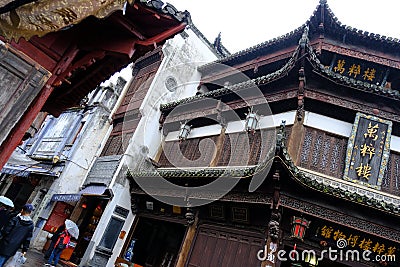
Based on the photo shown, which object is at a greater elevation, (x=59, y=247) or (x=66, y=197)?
(x=66, y=197)

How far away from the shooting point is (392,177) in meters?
8.25

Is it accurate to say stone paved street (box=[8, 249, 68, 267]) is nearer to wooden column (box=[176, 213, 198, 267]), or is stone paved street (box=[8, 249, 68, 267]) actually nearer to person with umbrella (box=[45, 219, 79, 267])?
person with umbrella (box=[45, 219, 79, 267])

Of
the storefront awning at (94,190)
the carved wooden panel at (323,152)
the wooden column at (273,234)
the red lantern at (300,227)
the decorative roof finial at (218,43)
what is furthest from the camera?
the decorative roof finial at (218,43)

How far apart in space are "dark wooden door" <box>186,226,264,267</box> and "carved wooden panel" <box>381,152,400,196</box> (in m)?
3.78

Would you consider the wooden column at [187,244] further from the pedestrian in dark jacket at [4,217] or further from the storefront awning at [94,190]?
the pedestrian in dark jacket at [4,217]

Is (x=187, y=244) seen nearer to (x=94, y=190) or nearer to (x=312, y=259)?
(x=312, y=259)

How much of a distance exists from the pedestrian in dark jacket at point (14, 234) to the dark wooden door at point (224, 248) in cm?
511

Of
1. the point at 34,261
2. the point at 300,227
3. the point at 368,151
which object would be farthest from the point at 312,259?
the point at 34,261

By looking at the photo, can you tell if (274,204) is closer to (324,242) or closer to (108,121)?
(324,242)

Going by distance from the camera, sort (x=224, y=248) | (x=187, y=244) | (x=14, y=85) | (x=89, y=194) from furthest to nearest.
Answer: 1. (x=89, y=194)
2. (x=187, y=244)
3. (x=224, y=248)
4. (x=14, y=85)

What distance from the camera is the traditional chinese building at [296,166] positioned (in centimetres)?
729

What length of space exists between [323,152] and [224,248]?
418 cm

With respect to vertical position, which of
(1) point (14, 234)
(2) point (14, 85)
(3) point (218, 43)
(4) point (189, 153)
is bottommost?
(1) point (14, 234)

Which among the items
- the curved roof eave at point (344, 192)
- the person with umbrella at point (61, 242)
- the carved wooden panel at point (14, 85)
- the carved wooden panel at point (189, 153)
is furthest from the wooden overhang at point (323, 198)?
the person with umbrella at point (61, 242)
